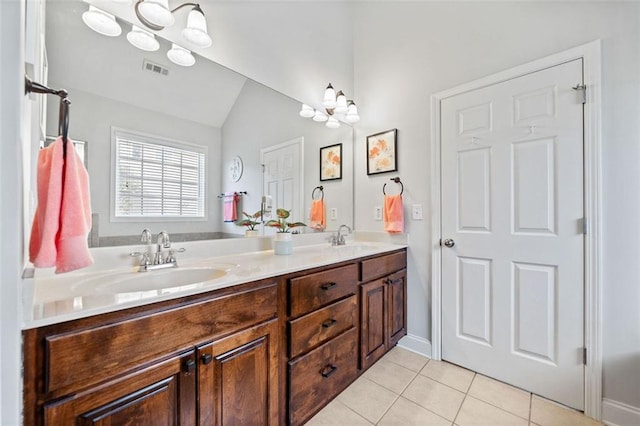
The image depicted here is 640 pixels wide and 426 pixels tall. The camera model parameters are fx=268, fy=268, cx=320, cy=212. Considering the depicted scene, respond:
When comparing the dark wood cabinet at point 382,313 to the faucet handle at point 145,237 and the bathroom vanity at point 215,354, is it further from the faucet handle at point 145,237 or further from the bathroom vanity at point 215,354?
the faucet handle at point 145,237

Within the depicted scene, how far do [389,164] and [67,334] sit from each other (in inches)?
85.2

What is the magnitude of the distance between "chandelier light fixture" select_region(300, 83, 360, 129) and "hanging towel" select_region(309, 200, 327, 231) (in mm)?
710

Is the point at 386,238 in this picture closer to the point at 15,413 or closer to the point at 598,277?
the point at 598,277

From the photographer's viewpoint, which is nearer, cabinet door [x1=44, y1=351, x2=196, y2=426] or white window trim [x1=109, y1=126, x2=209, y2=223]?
cabinet door [x1=44, y1=351, x2=196, y2=426]

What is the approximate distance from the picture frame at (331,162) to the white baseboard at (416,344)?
4.83ft

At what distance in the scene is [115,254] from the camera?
1.21 meters

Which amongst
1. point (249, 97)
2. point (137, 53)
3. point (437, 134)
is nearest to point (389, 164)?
point (437, 134)

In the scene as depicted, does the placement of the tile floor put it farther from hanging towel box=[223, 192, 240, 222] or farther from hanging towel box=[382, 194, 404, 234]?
hanging towel box=[223, 192, 240, 222]

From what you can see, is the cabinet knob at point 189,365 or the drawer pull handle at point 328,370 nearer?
the cabinet knob at point 189,365

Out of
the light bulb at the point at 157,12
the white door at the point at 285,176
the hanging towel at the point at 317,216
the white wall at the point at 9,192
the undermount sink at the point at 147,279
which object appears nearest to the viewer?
the white wall at the point at 9,192

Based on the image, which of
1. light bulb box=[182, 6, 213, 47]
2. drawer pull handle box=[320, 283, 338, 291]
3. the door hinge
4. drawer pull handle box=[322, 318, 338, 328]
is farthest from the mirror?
the door hinge

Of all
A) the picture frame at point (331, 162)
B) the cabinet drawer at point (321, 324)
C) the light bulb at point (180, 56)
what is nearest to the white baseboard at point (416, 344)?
the cabinet drawer at point (321, 324)

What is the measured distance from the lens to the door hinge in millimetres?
1465

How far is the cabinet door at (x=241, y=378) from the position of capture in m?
0.94
